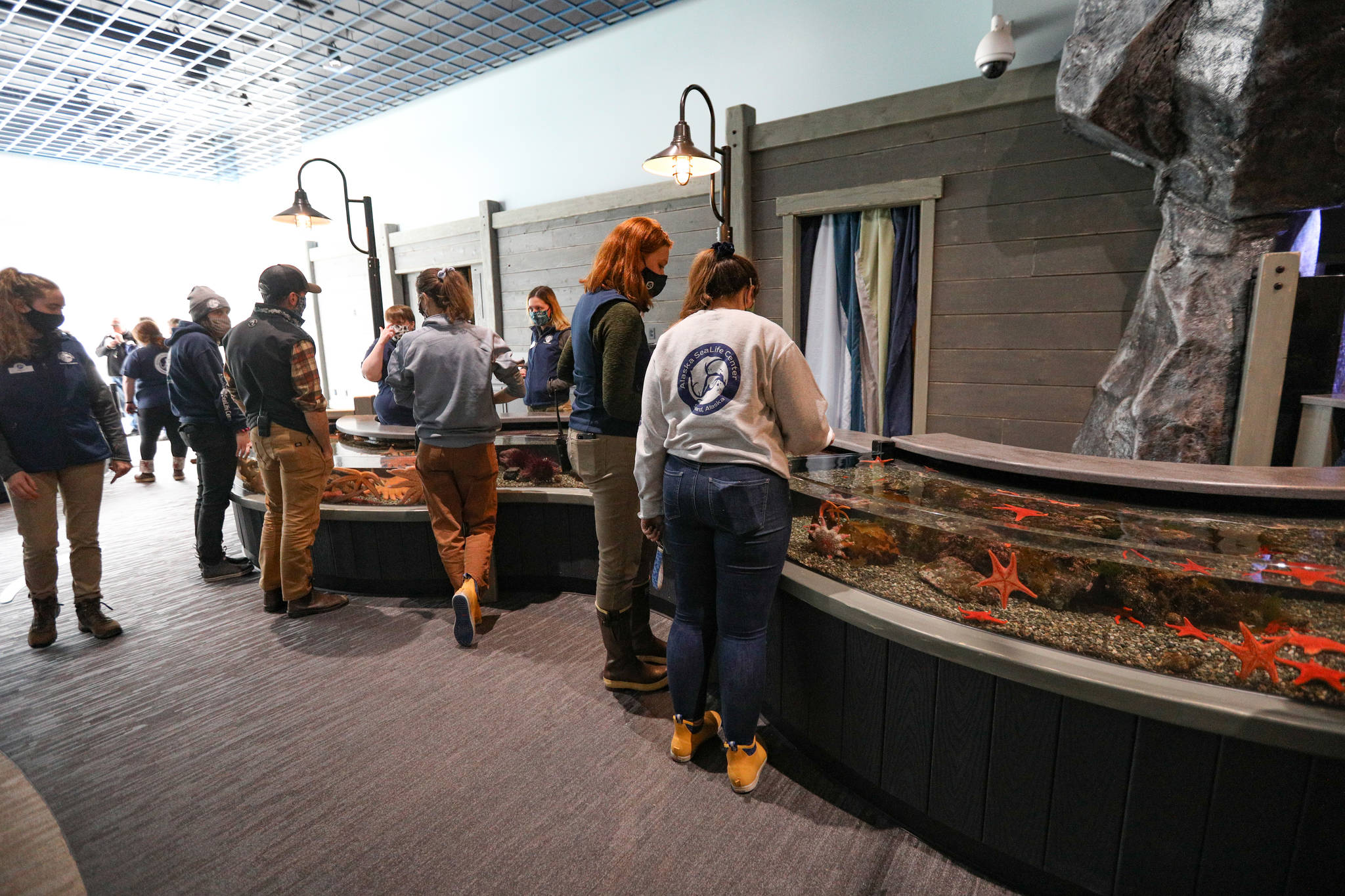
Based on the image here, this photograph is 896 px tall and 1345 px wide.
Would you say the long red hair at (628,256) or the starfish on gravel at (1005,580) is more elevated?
the long red hair at (628,256)

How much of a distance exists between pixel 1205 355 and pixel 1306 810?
242 cm

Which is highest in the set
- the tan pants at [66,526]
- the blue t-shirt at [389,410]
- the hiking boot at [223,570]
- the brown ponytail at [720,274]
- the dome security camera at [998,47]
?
the dome security camera at [998,47]

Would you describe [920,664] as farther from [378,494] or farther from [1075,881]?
[378,494]

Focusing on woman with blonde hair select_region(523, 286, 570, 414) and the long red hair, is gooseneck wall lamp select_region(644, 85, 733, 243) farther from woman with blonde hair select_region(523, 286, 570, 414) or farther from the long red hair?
the long red hair

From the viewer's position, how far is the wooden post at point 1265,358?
8.93 ft

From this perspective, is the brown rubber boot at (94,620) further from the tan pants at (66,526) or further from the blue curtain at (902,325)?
the blue curtain at (902,325)

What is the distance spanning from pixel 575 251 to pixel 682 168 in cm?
239

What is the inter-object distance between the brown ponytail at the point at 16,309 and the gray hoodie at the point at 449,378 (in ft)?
4.65

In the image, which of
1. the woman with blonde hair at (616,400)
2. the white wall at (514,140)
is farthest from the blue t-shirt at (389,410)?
the white wall at (514,140)

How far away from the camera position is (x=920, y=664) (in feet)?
5.33

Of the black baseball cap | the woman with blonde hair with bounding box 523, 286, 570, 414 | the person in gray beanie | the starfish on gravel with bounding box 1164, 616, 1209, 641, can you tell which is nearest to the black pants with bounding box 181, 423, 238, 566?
the person in gray beanie

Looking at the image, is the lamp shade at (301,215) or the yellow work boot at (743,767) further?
the lamp shade at (301,215)

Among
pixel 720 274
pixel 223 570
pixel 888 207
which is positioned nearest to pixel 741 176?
pixel 888 207

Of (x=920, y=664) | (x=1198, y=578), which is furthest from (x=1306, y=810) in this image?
(x=920, y=664)
